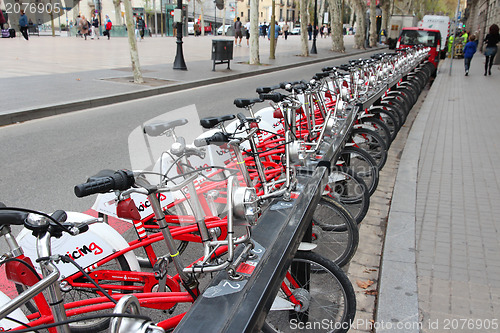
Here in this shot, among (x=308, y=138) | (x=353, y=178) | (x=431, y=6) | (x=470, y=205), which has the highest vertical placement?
(x=431, y=6)

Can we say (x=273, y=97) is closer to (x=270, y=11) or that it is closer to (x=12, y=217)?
(x=12, y=217)

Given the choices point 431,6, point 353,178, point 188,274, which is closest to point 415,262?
point 353,178

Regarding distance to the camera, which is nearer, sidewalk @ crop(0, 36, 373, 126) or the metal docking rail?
the metal docking rail

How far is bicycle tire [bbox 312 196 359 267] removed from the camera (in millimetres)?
3424

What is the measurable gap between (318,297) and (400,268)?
1.00 meters

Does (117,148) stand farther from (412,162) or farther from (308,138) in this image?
(412,162)

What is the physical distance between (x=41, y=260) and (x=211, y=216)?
1.26 metres

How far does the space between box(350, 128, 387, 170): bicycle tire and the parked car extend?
14.6 metres

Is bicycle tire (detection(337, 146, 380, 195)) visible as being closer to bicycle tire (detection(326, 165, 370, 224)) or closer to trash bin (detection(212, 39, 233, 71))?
bicycle tire (detection(326, 165, 370, 224))

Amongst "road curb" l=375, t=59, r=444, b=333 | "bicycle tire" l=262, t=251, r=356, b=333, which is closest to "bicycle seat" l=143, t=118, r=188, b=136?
"bicycle tire" l=262, t=251, r=356, b=333

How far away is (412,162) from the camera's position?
6.20 m

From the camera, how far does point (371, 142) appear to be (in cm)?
554

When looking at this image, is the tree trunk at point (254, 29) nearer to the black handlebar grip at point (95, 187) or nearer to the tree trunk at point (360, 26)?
the black handlebar grip at point (95, 187)

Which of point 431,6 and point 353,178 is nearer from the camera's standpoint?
point 353,178
